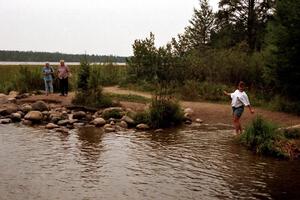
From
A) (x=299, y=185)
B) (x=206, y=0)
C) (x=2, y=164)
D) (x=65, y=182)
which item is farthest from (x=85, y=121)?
(x=206, y=0)

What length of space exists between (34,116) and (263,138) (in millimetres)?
10062

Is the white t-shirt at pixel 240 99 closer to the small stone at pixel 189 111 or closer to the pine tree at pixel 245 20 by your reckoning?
the small stone at pixel 189 111

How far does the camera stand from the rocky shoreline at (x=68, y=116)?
1934cm

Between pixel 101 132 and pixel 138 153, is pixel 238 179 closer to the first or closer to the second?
pixel 138 153

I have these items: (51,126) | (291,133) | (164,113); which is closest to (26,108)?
(51,126)

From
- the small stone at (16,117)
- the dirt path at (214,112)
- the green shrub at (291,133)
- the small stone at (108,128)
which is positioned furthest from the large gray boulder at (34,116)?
the green shrub at (291,133)

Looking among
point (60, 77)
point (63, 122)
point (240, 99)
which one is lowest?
point (63, 122)

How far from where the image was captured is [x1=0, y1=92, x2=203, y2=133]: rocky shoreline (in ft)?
63.5

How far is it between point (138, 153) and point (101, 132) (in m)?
4.01

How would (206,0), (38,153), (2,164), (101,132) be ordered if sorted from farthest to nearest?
1. (206,0)
2. (101,132)
3. (38,153)
4. (2,164)

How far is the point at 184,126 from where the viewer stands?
1945 cm

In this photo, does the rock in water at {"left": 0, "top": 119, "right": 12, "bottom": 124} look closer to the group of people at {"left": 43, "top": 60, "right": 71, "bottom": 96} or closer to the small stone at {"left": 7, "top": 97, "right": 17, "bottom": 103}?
the small stone at {"left": 7, "top": 97, "right": 17, "bottom": 103}

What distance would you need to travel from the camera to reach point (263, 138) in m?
14.9

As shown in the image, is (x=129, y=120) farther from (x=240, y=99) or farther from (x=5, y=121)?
(x=5, y=121)
